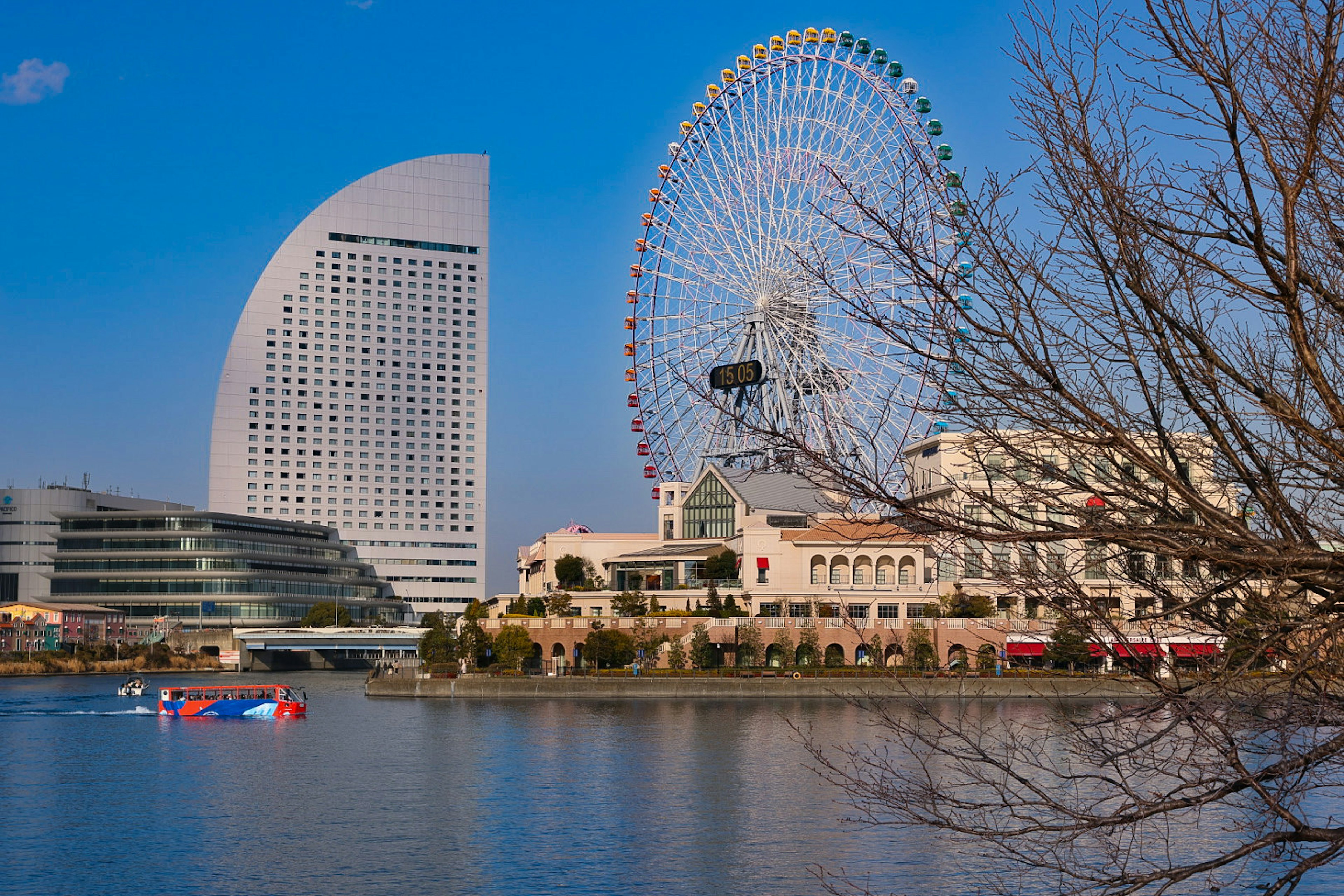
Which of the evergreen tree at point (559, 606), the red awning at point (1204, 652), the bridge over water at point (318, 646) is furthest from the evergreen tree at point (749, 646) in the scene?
the red awning at point (1204, 652)

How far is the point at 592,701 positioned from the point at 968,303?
8040cm

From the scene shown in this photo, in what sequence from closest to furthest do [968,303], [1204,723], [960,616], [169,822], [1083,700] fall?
1. [1204,723]
2. [968,303]
3. [169,822]
4. [1083,700]
5. [960,616]

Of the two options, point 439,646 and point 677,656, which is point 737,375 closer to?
point 677,656

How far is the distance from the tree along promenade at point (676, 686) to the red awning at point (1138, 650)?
76586 mm

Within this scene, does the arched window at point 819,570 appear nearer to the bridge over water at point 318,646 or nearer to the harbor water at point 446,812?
the bridge over water at point 318,646

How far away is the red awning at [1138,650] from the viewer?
384 inches

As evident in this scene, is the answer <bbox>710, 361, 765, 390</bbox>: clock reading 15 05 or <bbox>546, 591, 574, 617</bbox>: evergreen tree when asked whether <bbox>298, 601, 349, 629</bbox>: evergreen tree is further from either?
<bbox>710, 361, 765, 390</bbox>: clock reading 15 05

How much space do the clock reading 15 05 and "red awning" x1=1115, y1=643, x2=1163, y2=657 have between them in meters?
79.2

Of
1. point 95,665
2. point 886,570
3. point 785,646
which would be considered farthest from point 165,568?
point 886,570

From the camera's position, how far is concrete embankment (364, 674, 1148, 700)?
89.5 meters

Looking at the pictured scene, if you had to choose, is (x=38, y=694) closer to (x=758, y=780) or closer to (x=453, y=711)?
(x=453, y=711)

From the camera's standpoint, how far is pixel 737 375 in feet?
299

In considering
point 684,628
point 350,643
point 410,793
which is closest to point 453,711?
point 684,628

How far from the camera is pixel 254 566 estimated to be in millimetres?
166750
